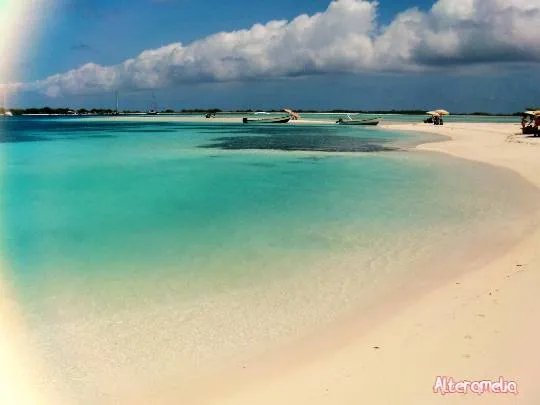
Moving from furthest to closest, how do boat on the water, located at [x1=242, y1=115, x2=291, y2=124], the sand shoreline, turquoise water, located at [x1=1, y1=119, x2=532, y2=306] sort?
boat on the water, located at [x1=242, y1=115, x2=291, y2=124] → turquoise water, located at [x1=1, y1=119, x2=532, y2=306] → the sand shoreline

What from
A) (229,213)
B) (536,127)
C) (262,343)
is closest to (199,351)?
(262,343)

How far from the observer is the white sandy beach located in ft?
13.2

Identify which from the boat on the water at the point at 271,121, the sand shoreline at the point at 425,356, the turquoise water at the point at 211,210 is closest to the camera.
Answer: the sand shoreline at the point at 425,356

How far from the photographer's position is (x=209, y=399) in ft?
13.6

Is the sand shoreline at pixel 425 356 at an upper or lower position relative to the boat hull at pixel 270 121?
lower

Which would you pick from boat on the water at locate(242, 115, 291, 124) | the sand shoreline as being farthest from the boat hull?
the sand shoreline

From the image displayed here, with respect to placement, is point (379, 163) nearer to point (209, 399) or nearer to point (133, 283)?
point (133, 283)

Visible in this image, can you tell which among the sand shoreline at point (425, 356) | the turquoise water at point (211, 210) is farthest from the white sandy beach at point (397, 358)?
the turquoise water at point (211, 210)

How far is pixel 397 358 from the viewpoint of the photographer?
452 cm

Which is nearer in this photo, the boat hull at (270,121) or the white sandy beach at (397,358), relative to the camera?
the white sandy beach at (397,358)

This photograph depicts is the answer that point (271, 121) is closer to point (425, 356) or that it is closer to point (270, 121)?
point (270, 121)

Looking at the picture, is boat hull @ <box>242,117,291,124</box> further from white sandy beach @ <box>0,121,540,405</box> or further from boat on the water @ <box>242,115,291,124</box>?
white sandy beach @ <box>0,121,540,405</box>

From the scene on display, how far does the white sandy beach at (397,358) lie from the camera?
13.2 feet

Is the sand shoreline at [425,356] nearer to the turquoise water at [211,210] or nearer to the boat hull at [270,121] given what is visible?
the turquoise water at [211,210]
